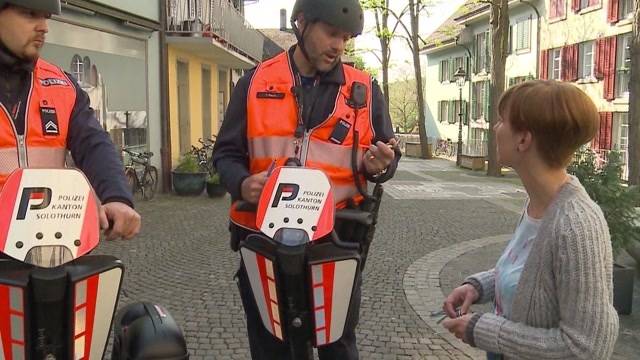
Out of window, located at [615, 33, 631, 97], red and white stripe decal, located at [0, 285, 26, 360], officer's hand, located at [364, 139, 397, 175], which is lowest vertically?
red and white stripe decal, located at [0, 285, 26, 360]

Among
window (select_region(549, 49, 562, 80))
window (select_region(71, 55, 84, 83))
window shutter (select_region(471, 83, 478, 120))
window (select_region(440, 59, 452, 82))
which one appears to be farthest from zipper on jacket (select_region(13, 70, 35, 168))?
window (select_region(440, 59, 452, 82))

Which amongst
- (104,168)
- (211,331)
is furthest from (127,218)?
(211,331)

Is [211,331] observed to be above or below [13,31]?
below

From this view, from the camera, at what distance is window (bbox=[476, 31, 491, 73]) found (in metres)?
33.0

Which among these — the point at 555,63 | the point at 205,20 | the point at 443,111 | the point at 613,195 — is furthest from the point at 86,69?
the point at 443,111

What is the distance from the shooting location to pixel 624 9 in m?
22.1

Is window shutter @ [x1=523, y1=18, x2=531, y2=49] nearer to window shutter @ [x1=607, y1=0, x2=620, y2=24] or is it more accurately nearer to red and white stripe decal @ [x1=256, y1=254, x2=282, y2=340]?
window shutter @ [x1=607, y1=0, x2=620, y2=24]

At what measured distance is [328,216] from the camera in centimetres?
220

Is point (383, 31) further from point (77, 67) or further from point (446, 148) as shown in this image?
point (77, 67)

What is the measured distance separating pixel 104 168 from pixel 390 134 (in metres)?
1.18

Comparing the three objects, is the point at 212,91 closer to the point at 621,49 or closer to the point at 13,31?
the point at 621,49

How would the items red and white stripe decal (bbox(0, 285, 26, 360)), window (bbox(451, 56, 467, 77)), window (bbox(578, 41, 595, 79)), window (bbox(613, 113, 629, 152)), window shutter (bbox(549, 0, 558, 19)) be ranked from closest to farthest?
1. red and white stripe decal (bbox(0, 285, 26, 360))
2. window (bbox(613, 113, 629, 152))
3. window (bbox(578, 41, 595, 79))
4. window shutter (bbox(549, 0, 558, 19))
5. window (bbox(451, 56, 467, 77))

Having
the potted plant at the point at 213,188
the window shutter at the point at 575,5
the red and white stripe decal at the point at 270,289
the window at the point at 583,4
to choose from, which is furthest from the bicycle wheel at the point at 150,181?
the window shutter at the point at 575,5

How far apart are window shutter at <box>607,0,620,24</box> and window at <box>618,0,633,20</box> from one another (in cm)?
9
